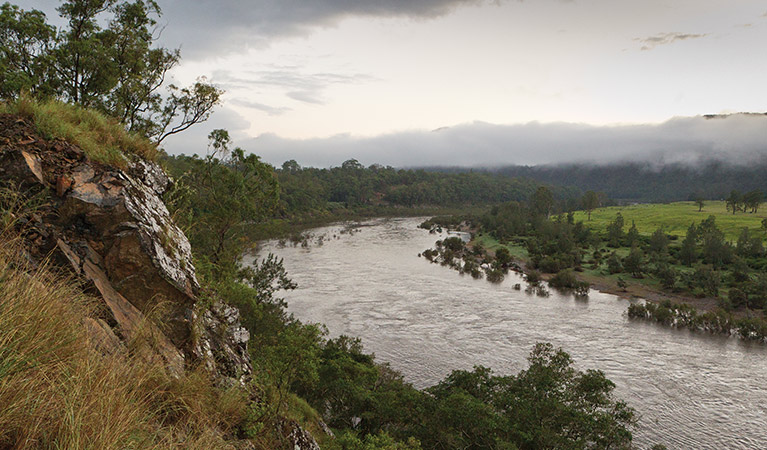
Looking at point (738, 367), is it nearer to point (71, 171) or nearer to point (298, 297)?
point (298, 297)

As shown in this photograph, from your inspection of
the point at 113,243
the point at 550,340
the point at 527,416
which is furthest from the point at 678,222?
the point at 113,243

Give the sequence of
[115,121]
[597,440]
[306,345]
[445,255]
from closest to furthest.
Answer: [115,121], [306,345], [597,440], [445,255]

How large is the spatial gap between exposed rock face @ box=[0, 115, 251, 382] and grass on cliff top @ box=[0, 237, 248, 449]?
0.59m

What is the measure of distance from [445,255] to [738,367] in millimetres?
39892

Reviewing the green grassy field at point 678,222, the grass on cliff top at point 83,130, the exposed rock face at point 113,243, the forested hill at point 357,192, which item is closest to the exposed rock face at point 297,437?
the exposed rock face at point 113,243

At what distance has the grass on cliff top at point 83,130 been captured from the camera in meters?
6.91

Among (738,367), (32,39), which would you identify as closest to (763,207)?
(738,367)

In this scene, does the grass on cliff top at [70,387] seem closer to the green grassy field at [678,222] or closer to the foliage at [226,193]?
the foliage at [226,193]

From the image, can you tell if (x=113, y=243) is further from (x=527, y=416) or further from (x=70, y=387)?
(x=527, y=416)

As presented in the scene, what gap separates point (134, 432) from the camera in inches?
135

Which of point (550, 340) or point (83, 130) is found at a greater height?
point (83, 130)

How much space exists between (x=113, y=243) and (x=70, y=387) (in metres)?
3.40

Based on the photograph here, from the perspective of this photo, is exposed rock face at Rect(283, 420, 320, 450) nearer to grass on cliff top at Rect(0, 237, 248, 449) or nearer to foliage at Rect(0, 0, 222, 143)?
grass on cliff top at Rect(0, 237, 248, 449)

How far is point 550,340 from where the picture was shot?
3344 centimetres
